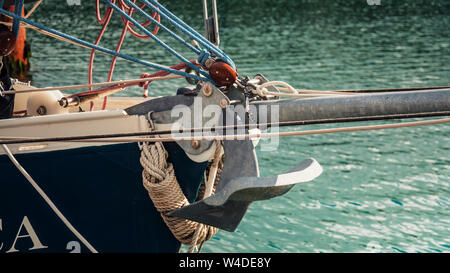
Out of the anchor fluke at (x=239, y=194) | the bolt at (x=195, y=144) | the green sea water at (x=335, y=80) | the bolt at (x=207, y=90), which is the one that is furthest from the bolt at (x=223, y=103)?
the green sea water at (x=335, y=80)

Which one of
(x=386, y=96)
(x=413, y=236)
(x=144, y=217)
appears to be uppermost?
(x=386, y=96)

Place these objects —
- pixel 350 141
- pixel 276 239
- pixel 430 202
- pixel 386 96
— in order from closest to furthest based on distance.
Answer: pixel 386 96, pixel 276 239, pixel 430 202, pixel 350 141

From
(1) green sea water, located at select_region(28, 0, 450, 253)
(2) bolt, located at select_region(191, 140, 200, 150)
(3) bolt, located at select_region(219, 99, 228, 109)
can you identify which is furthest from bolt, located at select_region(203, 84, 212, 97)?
(1) green sea water, located at select_region(28, 0, 450, 253)

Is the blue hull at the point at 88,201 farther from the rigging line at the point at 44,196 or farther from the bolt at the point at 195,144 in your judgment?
the bolt at the point at 195,144

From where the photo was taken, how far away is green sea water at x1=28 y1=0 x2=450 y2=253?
7848 millimetres

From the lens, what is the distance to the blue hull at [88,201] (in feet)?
14.9

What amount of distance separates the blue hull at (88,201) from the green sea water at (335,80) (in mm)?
2828

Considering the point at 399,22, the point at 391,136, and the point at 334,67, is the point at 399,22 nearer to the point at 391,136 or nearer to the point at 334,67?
the point at 334,67

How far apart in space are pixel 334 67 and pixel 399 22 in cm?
841

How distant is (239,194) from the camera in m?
3.73

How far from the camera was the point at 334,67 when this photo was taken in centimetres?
1702

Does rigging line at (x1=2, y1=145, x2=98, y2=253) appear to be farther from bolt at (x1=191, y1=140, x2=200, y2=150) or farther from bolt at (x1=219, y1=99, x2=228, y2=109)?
bolt at (x1=219, y1=99, x2=228, y2=109)

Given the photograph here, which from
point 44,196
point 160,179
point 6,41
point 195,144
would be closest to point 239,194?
point 195,144

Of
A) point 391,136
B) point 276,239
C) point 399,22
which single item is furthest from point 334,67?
point 276,239
